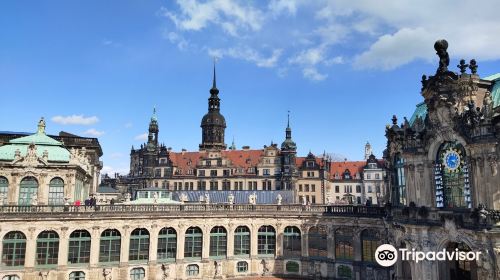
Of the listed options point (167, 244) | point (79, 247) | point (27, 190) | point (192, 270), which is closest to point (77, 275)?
point (79, 247)

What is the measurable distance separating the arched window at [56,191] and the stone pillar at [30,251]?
5399mm

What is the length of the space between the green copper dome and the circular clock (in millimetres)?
38718

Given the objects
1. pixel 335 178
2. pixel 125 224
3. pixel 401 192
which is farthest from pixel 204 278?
pixel 335 178

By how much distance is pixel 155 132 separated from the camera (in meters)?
106

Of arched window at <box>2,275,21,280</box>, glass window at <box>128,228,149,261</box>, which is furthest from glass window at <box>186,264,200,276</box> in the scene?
arched window at <box>2,275,21,280</box>

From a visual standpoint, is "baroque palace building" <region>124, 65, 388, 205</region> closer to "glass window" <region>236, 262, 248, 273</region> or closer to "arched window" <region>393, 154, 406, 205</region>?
"glass window" <region>236, 262, 248, 273</region>

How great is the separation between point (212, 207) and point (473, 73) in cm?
2909

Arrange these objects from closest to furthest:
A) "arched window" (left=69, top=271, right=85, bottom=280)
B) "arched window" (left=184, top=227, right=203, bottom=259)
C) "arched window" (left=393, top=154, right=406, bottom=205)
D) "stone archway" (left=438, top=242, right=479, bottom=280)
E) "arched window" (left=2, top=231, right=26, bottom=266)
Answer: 1. "stone archway" (left=438, top=242, right=479, bottom=280)
2. "arched window" (left=393, top=154, right=406, bottom=205)
3. "arched window" (left=2, top=231, right=26, bottom=266)
4. "arched window" (left=69, top=271, right=85, bottom=280)
5. "arched window" (left=184, top=227, right=203, bottom=259)

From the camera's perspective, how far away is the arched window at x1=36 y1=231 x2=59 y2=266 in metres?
37.8

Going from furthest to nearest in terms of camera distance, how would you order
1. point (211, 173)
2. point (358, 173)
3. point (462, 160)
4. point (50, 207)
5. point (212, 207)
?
1. point (358, 173)
2. point (211, 173)
3. point (212, 207)
4. point (50, 207)
5. point (462, 160)

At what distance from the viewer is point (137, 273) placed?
134 ft

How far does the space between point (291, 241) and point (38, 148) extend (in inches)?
1223

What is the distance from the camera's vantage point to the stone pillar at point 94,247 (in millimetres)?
39281

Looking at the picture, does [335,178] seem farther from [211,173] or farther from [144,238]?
[144,238]
